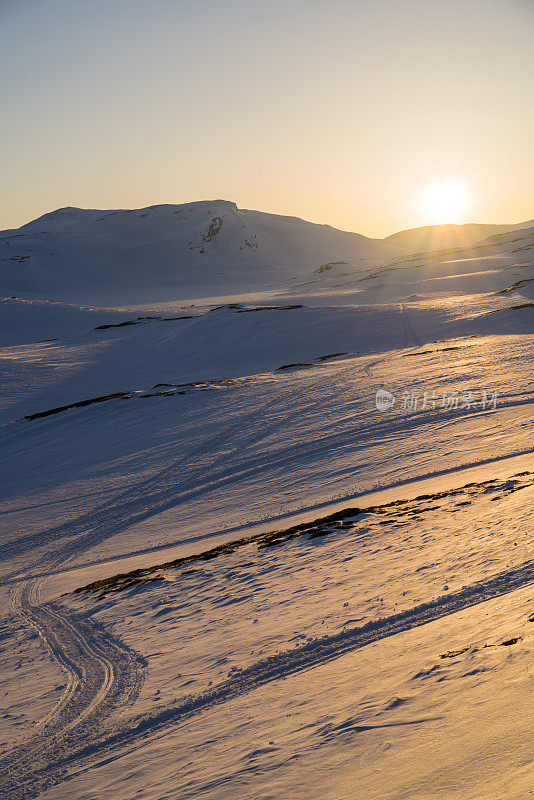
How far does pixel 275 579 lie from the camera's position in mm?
9055

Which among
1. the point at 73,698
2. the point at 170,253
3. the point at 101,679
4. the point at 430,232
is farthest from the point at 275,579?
the point at 430,232

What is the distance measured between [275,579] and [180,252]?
121m

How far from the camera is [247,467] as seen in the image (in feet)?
53.8

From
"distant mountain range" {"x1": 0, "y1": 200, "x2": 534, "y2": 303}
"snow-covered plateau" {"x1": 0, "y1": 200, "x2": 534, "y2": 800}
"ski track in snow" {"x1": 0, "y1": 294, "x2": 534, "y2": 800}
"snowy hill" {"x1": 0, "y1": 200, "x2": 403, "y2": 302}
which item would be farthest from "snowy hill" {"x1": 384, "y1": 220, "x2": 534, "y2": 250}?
"ski track in snow" {"x1": 0, "y1": 294, "x2": 534, "y2": 800}

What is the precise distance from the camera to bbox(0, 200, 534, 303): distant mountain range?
96625 mm

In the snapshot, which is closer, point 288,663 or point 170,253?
point 288,663

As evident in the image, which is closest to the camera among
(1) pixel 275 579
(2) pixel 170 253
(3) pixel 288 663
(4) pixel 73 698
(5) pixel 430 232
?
(3) pixel 288 663

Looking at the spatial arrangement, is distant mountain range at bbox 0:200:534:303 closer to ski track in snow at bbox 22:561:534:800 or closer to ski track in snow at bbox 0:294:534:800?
ski track in snow at bbox 0:294:534:800

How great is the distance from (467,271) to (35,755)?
195 ft

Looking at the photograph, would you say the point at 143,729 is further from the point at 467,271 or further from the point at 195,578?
the point at 467,271

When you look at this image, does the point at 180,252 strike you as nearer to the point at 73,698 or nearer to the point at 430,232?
the point at 430,232

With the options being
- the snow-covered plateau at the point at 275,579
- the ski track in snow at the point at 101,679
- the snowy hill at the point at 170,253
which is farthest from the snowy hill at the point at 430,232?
the ski track in snow at the point at 101,679

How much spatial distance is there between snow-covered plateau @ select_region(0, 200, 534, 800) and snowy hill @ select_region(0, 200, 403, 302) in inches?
2465

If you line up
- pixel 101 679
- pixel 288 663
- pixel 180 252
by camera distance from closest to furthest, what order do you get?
1. pixel 288 663
2. pixel 101 679
3. pixel 180 252
